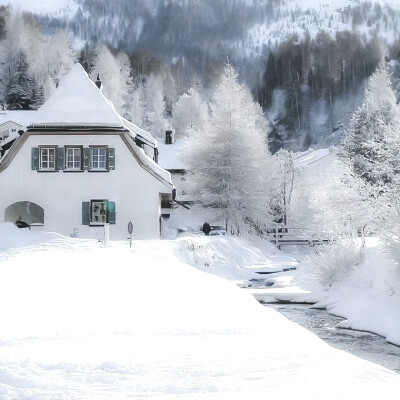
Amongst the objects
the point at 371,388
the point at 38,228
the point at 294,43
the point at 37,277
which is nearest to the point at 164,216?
the point at 38,228

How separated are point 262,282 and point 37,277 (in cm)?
1236

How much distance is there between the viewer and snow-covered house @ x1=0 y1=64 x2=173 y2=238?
100 feet

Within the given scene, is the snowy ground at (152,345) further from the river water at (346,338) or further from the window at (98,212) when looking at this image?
the window at (98,212)

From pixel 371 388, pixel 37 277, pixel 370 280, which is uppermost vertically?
pixel 371 388

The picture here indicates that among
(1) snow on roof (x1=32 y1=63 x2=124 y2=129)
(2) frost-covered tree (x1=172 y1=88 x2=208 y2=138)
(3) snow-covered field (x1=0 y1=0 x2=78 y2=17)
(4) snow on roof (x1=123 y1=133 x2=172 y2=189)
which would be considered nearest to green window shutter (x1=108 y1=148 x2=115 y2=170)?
(4) snow on roof (x1=123 y1=133 x2=172 y2=189)

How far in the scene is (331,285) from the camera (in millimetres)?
22062

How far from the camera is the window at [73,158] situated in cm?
3081

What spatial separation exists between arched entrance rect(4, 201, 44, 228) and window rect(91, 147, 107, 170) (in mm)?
4140

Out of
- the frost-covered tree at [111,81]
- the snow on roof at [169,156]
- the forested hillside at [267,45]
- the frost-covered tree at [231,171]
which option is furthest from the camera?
the forested hillside at [267,45]

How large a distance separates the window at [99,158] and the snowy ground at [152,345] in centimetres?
1386

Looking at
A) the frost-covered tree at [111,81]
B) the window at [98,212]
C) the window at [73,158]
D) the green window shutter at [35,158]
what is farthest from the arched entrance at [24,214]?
the frost-covered tree at [111,81]

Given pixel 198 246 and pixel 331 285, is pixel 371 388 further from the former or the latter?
pixel 198 246

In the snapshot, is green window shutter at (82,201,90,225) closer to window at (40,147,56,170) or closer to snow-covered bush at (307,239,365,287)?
window at (40,147,56,170)

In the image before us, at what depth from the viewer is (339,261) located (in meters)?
21.9
